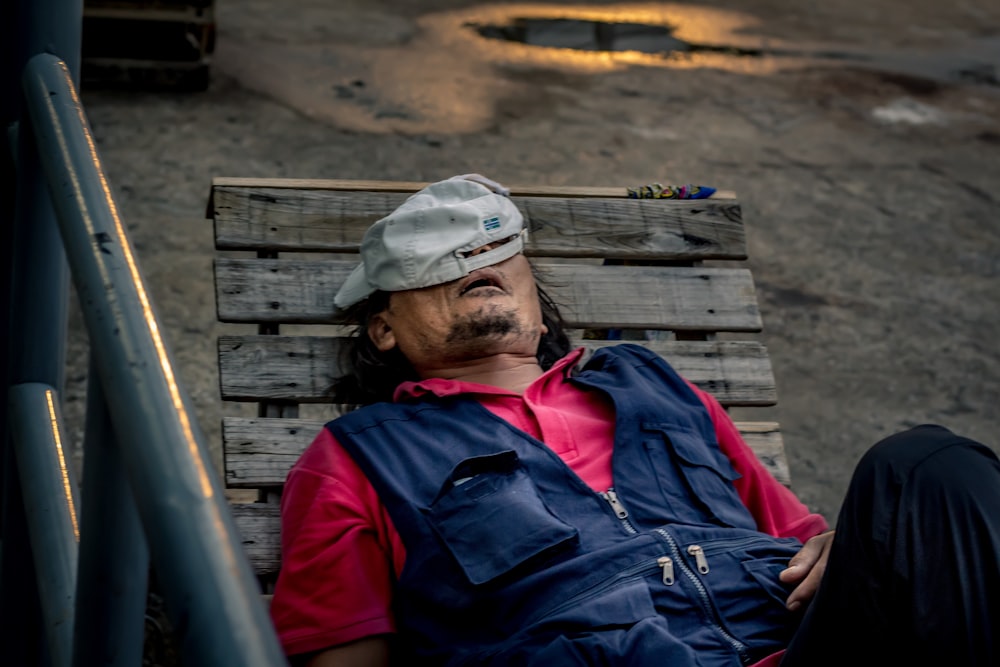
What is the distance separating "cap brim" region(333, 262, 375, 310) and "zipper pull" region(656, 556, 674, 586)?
89 centimetres

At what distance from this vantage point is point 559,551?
6.57ft

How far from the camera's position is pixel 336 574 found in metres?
2.00

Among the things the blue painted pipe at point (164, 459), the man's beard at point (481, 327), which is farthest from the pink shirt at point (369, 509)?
the blue painted pipe at point (164, 459)

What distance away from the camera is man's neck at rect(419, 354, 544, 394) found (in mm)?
2414

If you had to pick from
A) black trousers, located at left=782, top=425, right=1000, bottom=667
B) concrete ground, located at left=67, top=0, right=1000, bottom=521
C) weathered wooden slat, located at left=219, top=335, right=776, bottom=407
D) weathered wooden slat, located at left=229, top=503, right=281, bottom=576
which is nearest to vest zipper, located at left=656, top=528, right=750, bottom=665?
black trousers, located at left=782, top=425, right=1000, bottom=667

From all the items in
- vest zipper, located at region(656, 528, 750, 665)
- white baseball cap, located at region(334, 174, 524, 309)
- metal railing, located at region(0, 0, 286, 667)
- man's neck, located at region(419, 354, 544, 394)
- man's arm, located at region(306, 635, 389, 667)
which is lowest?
man's arm, located at region(306, 635, 389, 667)

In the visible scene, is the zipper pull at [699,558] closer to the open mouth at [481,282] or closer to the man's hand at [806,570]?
the man's hand at [806,570]

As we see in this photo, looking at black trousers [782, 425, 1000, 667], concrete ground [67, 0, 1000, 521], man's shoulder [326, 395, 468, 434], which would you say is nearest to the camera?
black trousers [782, 425, 1000, 667]

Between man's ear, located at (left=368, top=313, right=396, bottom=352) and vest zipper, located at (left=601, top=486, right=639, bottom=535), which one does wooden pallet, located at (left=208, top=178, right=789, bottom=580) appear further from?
vest zipper, located at (left=601, top=486, right=639, bottom=535)

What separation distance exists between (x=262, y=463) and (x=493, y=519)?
2.23ft

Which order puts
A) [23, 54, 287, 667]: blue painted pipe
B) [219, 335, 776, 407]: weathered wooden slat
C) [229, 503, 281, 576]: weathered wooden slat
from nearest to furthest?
[23, 54, 287, 667]: blue painted pipe
[229, 503, 281, 576]: weathered wooden slat
[219, 335, 776, 407]: weathered wooden slat

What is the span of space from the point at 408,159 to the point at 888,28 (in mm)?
4530

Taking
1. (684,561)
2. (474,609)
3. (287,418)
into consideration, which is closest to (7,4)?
(287,418)

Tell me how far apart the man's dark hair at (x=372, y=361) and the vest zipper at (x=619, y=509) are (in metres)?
0.52
